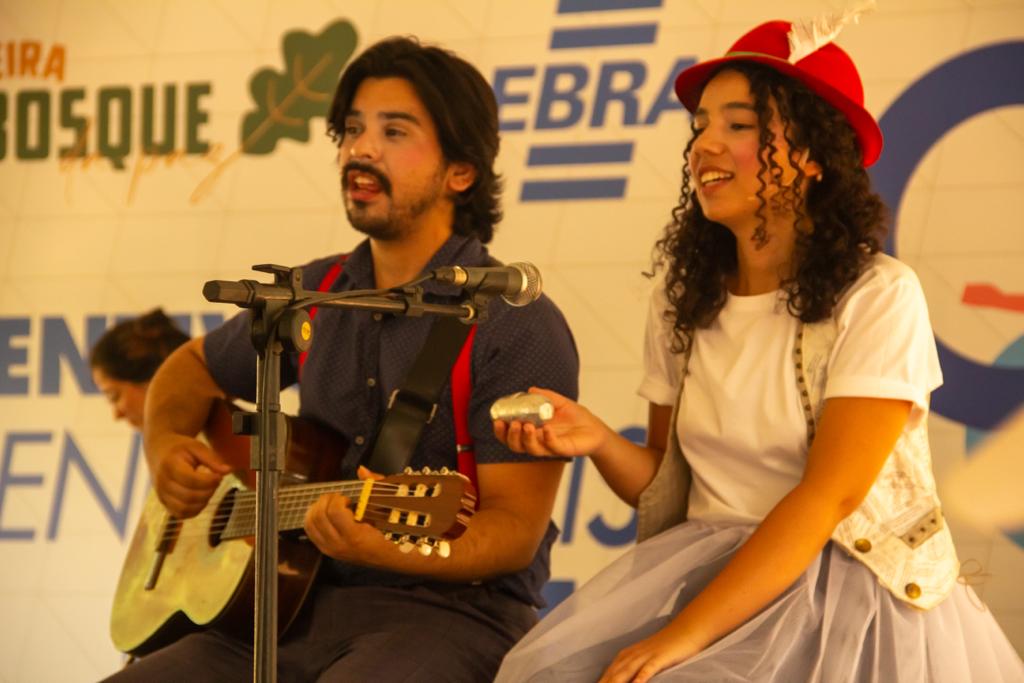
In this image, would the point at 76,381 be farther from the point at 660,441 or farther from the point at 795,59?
the point at 795,59

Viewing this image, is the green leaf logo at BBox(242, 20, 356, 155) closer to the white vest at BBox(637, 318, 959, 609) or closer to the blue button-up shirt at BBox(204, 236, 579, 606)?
the blue button-up shirt at BBox(204, 236, 579, 606)

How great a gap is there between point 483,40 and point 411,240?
1.16 metres

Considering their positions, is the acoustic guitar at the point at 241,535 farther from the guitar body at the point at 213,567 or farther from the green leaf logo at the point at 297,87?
the green leaf logo at the point at 297,87

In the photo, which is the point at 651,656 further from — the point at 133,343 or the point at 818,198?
the point at 133,343

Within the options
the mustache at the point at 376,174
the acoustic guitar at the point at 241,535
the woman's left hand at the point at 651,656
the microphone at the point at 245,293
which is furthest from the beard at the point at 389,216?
the woman's left hand at the point at 651,656

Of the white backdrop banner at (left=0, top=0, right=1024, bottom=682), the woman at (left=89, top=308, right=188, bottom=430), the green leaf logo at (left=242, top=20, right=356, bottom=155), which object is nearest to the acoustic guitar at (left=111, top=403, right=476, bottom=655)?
the woman at (left=89, top=308, right=188, bottom=430)

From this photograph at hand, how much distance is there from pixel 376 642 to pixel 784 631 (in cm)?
83

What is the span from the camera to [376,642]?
274 cm

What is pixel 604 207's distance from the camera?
160 inches

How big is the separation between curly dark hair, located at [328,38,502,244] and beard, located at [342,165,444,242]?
0.16 m

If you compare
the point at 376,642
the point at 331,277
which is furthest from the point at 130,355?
the point at 376,642

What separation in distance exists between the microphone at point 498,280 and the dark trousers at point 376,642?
2.74 feet

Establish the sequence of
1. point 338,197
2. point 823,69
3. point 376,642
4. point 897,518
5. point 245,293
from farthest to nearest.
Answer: point 338,197
point 376,642
point 823,69
point 897,518
point 245,293

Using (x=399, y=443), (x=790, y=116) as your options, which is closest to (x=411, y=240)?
(x=399, y=443)
